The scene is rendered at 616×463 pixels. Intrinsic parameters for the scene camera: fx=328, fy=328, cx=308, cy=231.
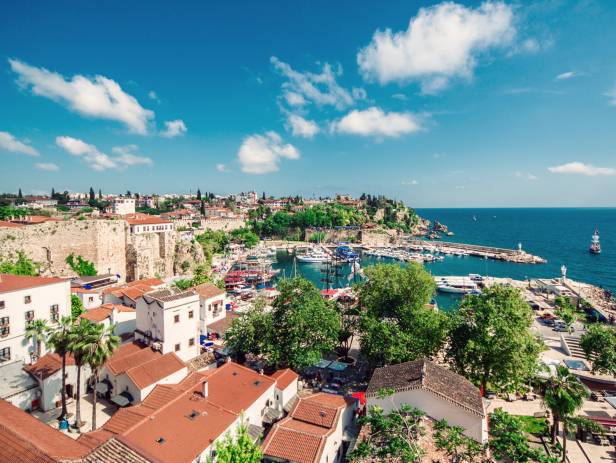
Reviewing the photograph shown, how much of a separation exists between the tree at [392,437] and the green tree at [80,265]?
40.4m

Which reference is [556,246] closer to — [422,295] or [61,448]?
[422,295]

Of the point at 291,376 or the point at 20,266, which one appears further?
the point at 20,266

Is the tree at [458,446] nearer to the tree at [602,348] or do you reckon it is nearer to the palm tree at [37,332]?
the tree at [602,348]

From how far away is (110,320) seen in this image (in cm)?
2673

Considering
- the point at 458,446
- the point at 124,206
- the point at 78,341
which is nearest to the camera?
the point at 458,446

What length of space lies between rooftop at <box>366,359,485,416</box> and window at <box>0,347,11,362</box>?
2339 cm

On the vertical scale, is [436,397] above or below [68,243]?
below

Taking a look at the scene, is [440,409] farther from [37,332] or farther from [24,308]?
[24,308]

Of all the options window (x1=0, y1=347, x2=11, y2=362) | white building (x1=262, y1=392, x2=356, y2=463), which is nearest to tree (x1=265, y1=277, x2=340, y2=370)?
white building (x1=262, y1=392, x2=356, y2=463)

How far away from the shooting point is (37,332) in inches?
820

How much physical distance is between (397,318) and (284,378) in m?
9.41

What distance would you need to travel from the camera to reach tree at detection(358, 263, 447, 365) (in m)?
20.7

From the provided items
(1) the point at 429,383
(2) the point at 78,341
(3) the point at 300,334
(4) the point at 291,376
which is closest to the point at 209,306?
(3) the point at 300,334

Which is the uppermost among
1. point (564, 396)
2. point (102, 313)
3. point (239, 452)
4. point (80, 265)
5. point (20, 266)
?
point (20, 266)
